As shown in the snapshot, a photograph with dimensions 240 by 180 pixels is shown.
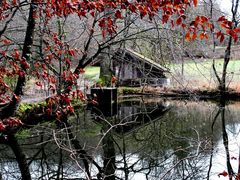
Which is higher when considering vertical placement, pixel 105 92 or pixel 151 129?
pixel 105 92

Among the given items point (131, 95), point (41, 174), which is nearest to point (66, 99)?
point (41, 174)

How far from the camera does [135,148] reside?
9742mm

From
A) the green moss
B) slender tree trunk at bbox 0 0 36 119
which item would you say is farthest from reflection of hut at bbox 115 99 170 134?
slender tree trunk at bbox 0 0 36 119

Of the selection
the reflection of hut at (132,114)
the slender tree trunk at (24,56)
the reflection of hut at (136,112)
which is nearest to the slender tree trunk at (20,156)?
the slender tree trunk at (24,56)

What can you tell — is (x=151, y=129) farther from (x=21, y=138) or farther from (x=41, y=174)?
(x=41, y=174)

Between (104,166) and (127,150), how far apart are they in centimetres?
146

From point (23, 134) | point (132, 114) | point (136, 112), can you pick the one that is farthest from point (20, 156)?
point (136, 112)

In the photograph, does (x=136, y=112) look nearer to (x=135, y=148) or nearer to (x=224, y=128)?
(x=224, y=128)

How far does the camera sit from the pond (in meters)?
7.38

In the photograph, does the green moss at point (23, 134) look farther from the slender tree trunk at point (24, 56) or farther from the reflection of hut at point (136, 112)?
the reflection of hut at point (136, 112)

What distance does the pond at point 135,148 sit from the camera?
7.38 metres

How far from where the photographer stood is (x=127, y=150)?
9.48 m

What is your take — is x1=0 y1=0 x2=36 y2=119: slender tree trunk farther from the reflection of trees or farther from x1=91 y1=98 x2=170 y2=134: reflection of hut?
the reflection of trees

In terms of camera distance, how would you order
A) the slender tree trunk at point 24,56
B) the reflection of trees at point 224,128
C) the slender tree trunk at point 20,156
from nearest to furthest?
1. the slender tree trunk at point 20,156
2. the reflection of trees at point 224,128
3. the slender tree trunk at point 24,56
